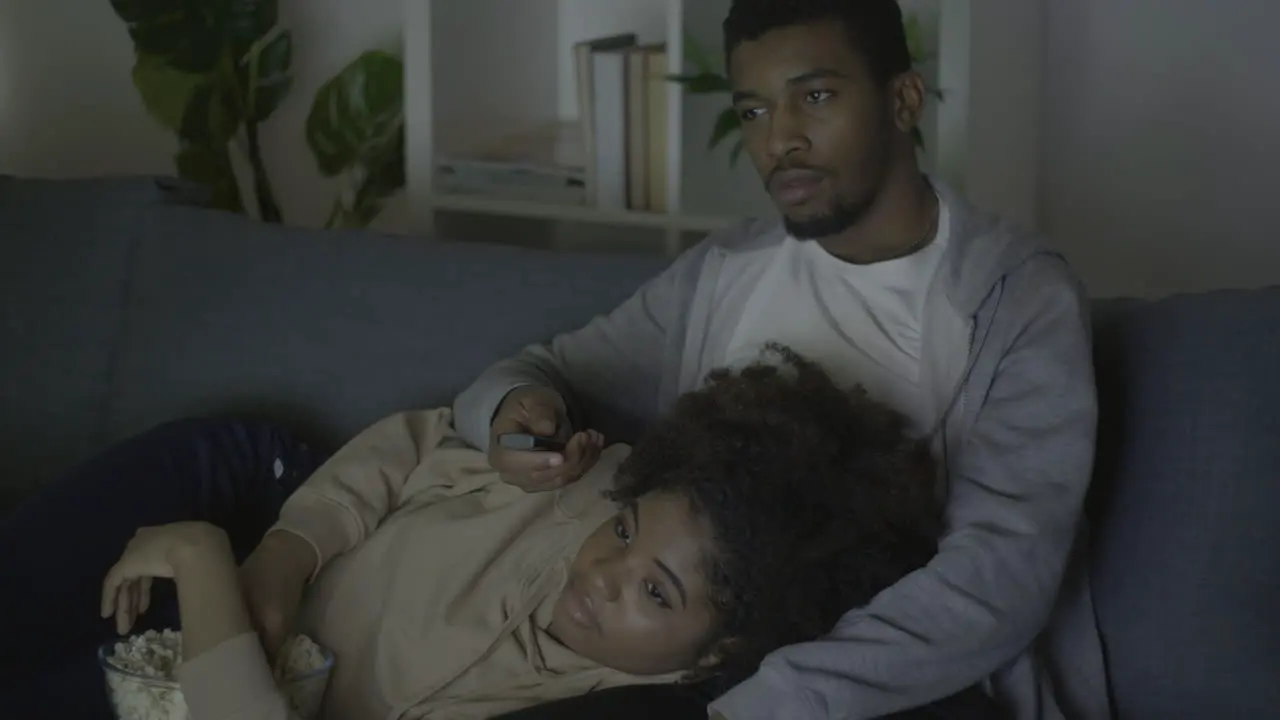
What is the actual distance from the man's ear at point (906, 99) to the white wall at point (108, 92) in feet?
4.84

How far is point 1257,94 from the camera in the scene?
208 cm

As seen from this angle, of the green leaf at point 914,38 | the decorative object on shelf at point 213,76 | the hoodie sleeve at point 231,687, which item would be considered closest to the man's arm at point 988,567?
the hoodie sleeve at point 231,687

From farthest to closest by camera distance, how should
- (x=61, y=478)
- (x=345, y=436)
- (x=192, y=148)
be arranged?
1. (x=192, y=148)
2. (x=345, y=436)
3. (x=61, y=478)

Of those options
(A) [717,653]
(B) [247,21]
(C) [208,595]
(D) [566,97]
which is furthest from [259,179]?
(A) [717,653]

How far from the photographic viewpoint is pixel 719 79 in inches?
84.3

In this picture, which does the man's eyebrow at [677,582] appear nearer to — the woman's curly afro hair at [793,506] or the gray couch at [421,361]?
the woman's curly afro hair at [793,506]

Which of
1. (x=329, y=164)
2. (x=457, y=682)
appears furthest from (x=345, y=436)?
(x=329, y=164)

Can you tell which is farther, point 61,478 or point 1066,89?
point 1066,89

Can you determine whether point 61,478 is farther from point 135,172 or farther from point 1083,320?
point 135,172

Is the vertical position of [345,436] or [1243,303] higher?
[1243,303]

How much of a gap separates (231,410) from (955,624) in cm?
110

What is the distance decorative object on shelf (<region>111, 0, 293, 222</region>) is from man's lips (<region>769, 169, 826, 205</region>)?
4.36ft

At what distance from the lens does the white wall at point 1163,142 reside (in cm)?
209

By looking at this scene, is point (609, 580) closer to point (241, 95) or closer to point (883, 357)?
point (883, 357)
